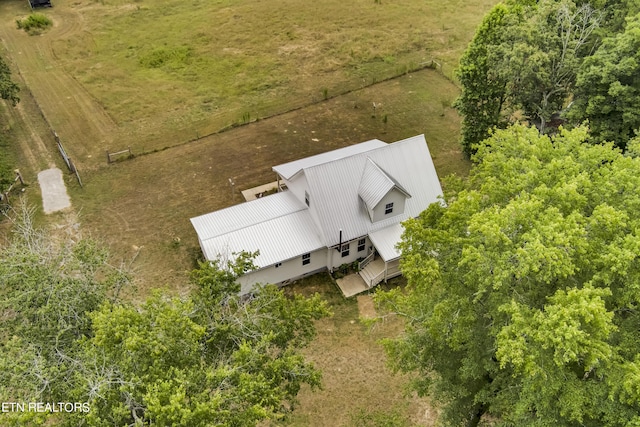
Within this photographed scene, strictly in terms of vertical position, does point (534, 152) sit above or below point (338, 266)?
below

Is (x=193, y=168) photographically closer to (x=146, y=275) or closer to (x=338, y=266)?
(x=146, y=275)

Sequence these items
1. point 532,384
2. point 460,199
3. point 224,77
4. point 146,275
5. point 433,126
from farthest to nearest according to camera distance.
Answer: point 224,77
point 433,126
point 146,275
point 460,199
point 532,384

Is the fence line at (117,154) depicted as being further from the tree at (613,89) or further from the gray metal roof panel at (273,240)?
the tree at (613,89)

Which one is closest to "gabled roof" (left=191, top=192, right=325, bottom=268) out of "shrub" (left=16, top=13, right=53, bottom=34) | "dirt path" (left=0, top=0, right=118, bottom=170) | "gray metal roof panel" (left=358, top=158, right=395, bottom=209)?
"gray metal roof panel" (left=358, top=158, right=395, bottom=209)

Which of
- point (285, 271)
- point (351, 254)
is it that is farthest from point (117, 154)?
point (351, 254)

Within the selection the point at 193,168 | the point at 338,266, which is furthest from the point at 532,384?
the point at 193,168

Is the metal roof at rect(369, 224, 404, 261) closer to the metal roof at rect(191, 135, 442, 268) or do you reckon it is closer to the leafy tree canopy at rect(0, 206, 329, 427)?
the metal roof at rect(191, 135, 442, 268)
